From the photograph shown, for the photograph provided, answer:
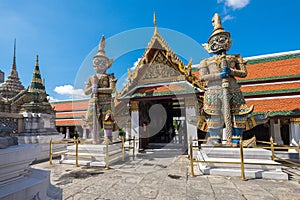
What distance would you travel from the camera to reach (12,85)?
14680 mm

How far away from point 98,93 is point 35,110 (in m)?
4.77

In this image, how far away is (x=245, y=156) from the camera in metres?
4.47

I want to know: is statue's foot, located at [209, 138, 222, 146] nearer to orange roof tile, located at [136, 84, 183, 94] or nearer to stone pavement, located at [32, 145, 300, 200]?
stone pavement, located at [32, 145, 300, 200]

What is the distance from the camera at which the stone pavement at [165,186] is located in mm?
3127

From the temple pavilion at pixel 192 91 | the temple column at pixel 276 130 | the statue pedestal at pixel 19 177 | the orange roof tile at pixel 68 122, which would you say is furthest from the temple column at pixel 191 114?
the orange roof tile at pixel 68 122

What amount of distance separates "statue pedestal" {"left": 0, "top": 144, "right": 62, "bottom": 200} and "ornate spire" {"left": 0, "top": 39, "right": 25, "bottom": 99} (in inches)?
662

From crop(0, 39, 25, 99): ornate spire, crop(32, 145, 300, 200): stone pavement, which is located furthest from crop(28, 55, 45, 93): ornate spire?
crop(0, 39, 25, 99): ornate spire

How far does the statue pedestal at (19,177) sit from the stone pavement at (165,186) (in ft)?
5.54

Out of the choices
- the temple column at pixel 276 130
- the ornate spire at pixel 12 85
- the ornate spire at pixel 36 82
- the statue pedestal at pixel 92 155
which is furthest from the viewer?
the ornate spire at pixel 12 85

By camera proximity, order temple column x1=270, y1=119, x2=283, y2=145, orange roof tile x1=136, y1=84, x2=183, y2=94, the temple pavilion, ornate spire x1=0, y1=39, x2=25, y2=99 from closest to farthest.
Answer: the temple pavilion < orange roof tile x1=136, y1=84, x2=183, y2=94 < temple column x1=270, y1=119, x2=283, y2=145 < ornate spire x1=0, y1=39, x2=25, y2=99

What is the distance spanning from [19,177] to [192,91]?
6362 mm

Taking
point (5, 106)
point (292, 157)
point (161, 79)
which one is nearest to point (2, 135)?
point (161, 79)

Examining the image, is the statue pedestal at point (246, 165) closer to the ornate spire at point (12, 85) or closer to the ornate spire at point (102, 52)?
the ornate spire at point (102, 52)

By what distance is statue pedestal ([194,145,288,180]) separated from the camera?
13.4 ft
